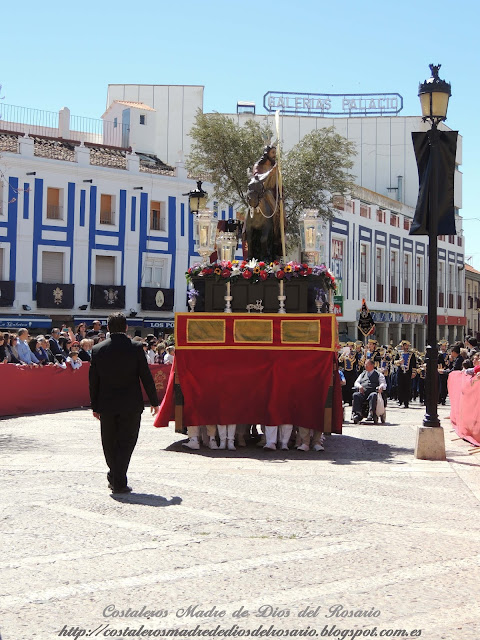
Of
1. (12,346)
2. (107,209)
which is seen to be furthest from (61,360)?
(107,209)

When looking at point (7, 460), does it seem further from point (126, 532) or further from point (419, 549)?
point (419, 549)

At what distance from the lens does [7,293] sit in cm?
3494

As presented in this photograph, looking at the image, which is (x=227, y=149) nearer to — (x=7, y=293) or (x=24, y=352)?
(x=7, y=293)

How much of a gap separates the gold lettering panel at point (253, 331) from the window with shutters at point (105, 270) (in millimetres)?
25904

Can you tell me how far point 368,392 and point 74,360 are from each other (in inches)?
275

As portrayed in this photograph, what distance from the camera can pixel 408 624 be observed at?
491cm

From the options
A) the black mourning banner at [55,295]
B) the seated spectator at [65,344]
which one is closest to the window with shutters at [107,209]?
the black mourning banner at [55,295]

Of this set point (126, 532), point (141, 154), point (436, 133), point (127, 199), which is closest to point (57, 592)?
point (126, 532)

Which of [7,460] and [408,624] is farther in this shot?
[7,460]

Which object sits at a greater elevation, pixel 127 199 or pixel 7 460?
pixel 127 199

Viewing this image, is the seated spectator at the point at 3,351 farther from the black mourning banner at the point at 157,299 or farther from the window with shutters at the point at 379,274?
the window with shutters at the point at 379,274

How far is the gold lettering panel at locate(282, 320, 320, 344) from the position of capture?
12.9 m

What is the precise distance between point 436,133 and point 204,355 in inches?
179

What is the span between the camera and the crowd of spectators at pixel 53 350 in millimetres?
19141
